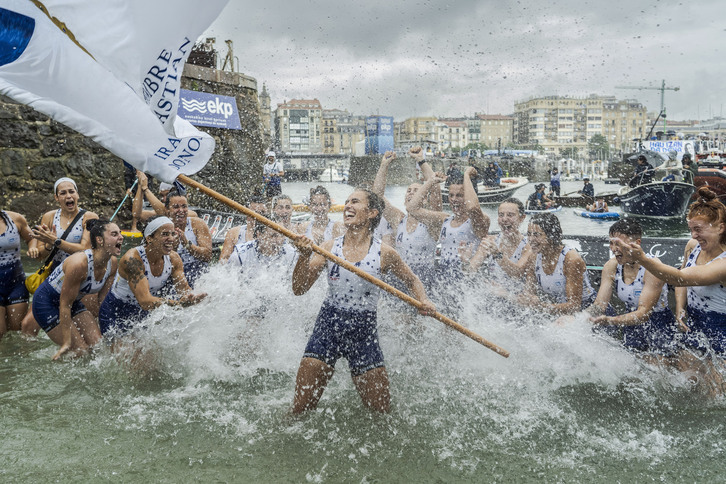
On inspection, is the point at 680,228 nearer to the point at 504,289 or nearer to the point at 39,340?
the point at 504,289

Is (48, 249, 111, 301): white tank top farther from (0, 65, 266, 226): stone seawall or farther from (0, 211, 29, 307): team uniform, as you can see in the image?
(0, 65, 266, 226): stone seawall

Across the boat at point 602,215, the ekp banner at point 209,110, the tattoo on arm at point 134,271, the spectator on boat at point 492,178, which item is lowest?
the boat at point 602,215

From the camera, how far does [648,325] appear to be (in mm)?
4801

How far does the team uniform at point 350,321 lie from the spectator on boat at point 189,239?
2.57 meters

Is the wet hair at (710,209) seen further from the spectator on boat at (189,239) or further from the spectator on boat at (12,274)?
the spectator on boat at (12,274)

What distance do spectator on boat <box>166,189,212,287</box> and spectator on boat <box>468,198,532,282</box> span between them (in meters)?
3.13

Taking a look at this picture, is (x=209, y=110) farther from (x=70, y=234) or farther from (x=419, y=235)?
(x=419, y=235)

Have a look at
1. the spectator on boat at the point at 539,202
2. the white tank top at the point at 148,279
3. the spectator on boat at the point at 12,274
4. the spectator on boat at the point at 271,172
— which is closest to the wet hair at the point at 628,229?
the white tank top at the point at 148,279

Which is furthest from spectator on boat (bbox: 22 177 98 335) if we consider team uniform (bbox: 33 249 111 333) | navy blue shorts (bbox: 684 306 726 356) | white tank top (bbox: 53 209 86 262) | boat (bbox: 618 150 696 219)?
boat (bbox: 618 150 696 219)

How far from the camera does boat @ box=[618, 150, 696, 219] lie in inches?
829

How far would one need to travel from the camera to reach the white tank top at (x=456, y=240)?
6368 millimetres

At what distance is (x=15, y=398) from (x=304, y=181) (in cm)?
6981

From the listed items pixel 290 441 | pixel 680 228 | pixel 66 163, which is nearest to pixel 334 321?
pixel 290 441

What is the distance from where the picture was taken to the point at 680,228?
20.8m
